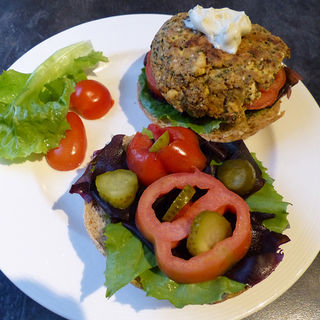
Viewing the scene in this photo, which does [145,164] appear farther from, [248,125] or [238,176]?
[248,125]

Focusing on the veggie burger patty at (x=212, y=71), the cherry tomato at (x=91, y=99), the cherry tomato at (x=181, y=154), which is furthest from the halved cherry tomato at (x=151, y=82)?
the cherry tomato at (x=181, y=154)

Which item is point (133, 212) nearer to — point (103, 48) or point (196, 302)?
point (196, 302)

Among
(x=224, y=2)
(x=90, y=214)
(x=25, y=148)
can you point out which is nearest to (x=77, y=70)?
(x=25, y=148)

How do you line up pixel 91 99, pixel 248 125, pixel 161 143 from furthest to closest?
pixel 91 99 < pixel 248 125 < pixel 161 143

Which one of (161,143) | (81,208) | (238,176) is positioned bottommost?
(81,208)

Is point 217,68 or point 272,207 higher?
point 217,68

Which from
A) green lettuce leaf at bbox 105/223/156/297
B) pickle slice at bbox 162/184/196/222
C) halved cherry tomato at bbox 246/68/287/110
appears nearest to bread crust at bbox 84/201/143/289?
green lettuce leaf at bbox 105/223/156/297

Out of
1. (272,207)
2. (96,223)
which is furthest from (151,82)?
(272,207)
